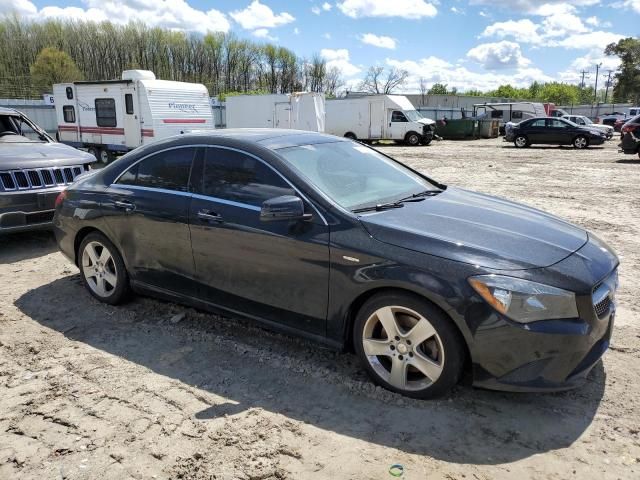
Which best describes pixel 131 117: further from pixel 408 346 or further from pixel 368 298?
pixel 408 346

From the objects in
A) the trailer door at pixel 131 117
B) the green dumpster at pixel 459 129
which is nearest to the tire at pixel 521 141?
the green dumpster at pixel 459 129

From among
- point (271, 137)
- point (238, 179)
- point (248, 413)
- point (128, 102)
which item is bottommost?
point (248, 413)

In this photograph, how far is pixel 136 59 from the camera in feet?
228

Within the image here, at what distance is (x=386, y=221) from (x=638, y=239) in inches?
227

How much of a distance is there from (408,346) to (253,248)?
1.27m

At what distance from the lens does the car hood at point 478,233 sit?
2.96 metres

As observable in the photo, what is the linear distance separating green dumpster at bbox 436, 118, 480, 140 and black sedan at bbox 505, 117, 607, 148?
293 inches

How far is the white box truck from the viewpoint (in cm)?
2967

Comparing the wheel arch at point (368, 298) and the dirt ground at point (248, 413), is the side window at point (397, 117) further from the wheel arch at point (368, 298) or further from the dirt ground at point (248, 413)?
the wheel arch at point (368, 298)

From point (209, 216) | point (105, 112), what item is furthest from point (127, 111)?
point (209, 216)

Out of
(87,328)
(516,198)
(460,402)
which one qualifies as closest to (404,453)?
(460,402)

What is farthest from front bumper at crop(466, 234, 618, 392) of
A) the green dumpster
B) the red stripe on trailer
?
the green dumpster

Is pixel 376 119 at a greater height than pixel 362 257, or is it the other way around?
pixel 376 119

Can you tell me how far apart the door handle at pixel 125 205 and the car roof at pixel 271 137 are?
752 mm
